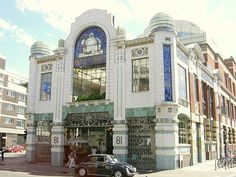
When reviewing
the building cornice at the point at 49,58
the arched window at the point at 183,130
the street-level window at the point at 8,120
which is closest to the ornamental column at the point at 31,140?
the building cornice at the point at 49,58

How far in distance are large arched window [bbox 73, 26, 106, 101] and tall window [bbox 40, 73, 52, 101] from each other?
3234 millimetres

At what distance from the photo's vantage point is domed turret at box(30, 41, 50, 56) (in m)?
33.8

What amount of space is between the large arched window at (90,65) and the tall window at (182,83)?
7.23m

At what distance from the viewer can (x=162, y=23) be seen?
→ 85.6 ft

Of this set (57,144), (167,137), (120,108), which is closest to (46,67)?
(57,144)

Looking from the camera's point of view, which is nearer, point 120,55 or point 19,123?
point 120,55

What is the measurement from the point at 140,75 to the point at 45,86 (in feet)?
37.6

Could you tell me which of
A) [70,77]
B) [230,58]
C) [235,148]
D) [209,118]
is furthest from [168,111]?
[230,58]

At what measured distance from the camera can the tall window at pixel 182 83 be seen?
2739cm

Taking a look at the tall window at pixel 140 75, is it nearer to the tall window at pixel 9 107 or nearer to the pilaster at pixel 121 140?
the pilaster at pixel 121 140

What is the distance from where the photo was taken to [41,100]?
3212cm

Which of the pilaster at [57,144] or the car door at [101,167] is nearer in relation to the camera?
the car door at [101,167]

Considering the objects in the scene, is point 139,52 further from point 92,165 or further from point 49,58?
point 92,165

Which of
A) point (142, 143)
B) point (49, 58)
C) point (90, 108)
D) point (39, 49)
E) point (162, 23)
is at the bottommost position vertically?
point (142, 143)
